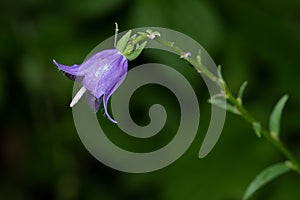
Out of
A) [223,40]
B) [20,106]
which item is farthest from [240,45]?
[20,106]

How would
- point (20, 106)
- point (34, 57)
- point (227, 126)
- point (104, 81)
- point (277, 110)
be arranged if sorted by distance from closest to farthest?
point (104, 81), point (277, 110), point (227, 126), point (34, 57), point (20, 106)

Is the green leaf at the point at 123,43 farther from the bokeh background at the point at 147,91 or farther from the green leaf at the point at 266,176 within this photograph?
the bokeh background at the point at 147,91

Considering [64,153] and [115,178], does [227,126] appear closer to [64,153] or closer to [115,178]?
[115,178]

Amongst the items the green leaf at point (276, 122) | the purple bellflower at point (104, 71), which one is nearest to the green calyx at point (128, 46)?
the purple bellflower at point (104, 71)

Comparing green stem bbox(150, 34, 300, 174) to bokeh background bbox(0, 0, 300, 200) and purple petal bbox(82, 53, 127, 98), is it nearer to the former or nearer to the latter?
purple petal bbox(82, 53, 127, 98)

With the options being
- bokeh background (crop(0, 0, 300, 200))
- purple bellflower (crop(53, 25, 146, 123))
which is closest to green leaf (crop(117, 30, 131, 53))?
purple bellflower (crop(53, 25, 146, 123))

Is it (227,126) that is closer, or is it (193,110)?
(227,126)
